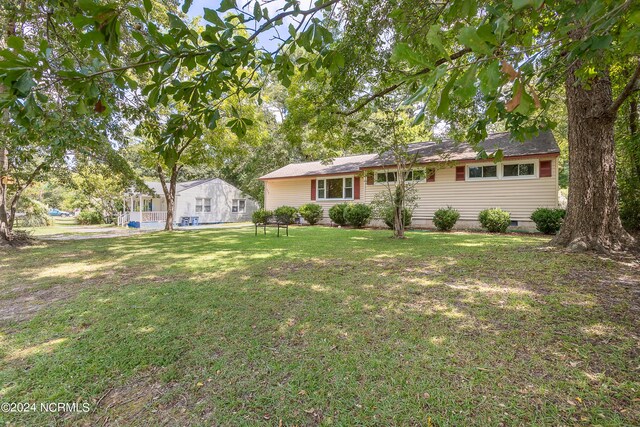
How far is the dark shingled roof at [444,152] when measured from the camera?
37.3ft

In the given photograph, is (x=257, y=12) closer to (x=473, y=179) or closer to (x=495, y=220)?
(x=495, y=220)

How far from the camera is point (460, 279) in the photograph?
457 cm

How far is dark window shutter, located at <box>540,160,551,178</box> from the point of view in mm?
11548

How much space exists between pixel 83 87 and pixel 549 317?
427cm

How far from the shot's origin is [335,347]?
2.64 metres

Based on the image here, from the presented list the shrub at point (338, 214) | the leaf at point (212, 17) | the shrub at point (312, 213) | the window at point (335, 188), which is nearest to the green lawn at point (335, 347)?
the leaf at point (212, 17)

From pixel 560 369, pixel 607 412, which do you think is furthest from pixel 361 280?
pixel 607 412

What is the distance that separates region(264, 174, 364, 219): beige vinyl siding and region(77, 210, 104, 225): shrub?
15.6m

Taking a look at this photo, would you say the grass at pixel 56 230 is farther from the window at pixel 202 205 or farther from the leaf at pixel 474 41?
the leaf at pixel 474 41

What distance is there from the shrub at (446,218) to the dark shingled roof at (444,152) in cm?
225

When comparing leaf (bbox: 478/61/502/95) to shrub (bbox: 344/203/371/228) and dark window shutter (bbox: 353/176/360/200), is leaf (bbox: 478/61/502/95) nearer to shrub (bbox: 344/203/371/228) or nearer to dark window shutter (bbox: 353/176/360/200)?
shrub (bbox: 344/203/371/228)

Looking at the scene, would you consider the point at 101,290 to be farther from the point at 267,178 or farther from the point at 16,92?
the point at 267,178

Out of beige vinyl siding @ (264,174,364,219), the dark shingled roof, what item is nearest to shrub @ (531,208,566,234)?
the dark shingled roof

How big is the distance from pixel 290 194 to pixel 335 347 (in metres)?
17.5
